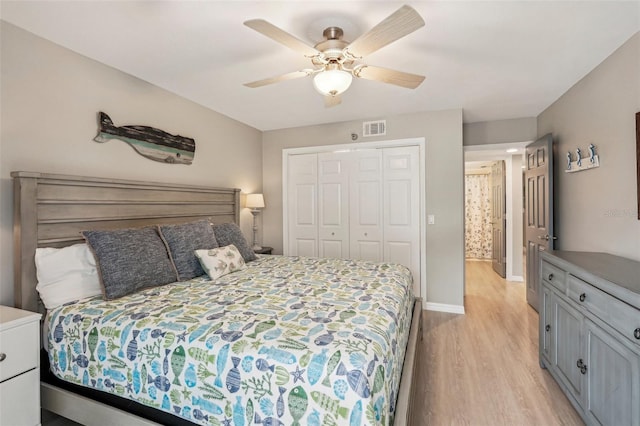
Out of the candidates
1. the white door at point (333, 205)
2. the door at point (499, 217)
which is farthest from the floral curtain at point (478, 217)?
the white door at point (333, 205)

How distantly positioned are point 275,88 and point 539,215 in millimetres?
3398

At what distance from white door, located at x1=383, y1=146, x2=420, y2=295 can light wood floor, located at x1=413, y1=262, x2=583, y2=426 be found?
771mm

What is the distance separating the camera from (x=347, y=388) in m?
1.12

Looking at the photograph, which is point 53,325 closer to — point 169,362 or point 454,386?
point 169,362

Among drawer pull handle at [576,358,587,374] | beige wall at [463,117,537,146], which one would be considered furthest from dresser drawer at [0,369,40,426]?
beige wall at [463,117,537,146]

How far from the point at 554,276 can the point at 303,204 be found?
3081 millimetres

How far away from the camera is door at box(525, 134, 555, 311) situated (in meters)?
3.36

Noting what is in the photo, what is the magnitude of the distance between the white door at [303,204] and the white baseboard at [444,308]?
66.0 inches

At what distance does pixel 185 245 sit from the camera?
2.48m

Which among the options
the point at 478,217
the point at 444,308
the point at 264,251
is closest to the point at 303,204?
the point at 264,251

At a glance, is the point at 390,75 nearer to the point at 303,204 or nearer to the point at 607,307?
the point at 607,307

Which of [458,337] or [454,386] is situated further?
[458,337]

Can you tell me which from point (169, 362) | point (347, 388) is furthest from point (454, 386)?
point (169, 362)

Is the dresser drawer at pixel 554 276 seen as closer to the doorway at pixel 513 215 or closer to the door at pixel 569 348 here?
the door at pixel 569 348
